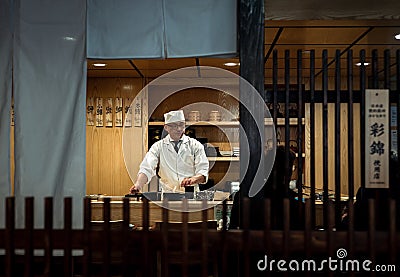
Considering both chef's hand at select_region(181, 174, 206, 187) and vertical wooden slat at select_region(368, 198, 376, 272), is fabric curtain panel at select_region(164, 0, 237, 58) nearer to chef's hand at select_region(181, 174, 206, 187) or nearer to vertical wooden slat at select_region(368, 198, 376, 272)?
vertical wooden slat at select_region(368, 198, 376, 272)

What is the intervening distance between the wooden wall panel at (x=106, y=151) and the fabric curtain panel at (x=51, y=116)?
4778 mm

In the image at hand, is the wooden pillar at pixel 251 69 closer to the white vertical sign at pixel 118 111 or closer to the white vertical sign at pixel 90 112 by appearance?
the white vertical sign at pixel 118 111

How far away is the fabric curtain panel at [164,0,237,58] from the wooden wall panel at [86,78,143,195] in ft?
15.9

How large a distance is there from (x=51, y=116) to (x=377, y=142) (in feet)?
8.87

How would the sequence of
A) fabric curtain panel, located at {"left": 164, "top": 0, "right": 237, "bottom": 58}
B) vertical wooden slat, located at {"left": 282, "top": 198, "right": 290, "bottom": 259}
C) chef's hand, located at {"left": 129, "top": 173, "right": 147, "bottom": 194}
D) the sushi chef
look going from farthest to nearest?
the sushi chef → chef's hand, located at {"left": 129, "top": 173, "right": 147, "bottom": 194} → fabric curtain panel, located at {"left": 164, "top": 0, "right": 237, "bottom": 58} → vertical wooden slat, located at {"left": 282, "top": 198, "right": 290, "bottom": 259}

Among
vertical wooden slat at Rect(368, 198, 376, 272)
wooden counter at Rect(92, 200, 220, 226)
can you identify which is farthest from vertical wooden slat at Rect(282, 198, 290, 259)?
wooden counter at Rect(92, 200, 220, 226)

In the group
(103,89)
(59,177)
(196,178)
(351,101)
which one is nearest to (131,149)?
(103,89)

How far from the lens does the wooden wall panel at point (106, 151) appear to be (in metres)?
9.05

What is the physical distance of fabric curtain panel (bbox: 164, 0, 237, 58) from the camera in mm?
4289

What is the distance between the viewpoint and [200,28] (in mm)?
4305

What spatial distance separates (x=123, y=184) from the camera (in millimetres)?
9070

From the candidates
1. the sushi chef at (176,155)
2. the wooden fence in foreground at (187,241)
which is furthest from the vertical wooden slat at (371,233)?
the sushi chef at (176,155)

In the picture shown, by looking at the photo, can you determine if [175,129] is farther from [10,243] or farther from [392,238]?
[392,238]

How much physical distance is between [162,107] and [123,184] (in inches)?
60.7
